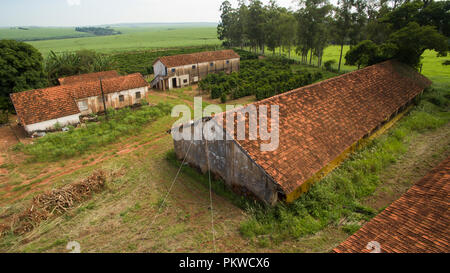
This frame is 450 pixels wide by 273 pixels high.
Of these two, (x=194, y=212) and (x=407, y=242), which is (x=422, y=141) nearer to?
(x=407, y=242)

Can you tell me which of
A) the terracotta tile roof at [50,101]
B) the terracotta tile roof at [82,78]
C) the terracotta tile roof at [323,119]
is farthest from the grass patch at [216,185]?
the terracotta tile roof at [82,78]

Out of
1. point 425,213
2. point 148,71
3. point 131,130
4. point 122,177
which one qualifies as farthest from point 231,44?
point 425,213

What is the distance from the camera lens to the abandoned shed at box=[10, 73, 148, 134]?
17.4m

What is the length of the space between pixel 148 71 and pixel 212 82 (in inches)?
544

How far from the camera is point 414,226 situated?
5.70 meters

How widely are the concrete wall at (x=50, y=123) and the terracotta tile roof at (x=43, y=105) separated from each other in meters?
0.23

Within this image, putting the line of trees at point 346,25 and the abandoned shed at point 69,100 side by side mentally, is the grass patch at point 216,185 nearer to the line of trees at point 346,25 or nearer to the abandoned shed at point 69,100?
the abandoned shed at point 69,100

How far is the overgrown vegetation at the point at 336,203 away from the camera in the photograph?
8.17 metres

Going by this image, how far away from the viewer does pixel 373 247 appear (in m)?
5.34

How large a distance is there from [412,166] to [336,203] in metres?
5.23

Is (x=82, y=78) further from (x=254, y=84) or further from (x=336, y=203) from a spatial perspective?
(x=336, y=203)

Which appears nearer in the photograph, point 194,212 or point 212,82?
point 194,212

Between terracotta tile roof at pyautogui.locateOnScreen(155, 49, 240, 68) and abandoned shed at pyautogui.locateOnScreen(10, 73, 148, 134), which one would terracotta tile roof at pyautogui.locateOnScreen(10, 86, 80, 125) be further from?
terracotta tile roof at pyautogui.locateOnScreen(155, 49, 240, 68)

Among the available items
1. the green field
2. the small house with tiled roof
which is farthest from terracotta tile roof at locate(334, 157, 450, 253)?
the green field
